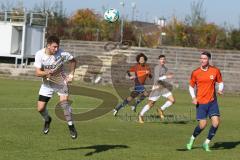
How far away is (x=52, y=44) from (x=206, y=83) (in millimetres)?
3384

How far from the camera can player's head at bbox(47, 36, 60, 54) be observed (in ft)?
40.4

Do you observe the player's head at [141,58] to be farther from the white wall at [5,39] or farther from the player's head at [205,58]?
the white wall at [5,39]

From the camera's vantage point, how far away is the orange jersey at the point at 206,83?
13.3m

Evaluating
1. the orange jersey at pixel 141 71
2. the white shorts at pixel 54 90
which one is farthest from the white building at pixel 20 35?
the white shorts at pixel 54 90

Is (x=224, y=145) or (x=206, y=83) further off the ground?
(x=206, y=83)

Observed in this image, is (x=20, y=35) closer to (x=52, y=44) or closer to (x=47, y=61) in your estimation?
(x=47, y=61)

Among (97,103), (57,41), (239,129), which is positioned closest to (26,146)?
(57,41)

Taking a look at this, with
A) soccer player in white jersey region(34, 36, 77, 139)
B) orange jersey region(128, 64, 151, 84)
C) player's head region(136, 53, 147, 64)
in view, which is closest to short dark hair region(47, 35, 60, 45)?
soccer player in white jersey region(34, 36, 77, 139)

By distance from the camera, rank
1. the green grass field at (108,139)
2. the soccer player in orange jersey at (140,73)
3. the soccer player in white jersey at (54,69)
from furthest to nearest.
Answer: the soccer player in orange jersey at (140,73)
the soccer player in white jersey at (54,69)
the green grass field at (108,139)

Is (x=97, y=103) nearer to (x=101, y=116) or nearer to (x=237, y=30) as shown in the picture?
(x=101, y=116)

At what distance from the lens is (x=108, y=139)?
14.6m

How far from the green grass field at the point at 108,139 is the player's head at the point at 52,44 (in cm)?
197

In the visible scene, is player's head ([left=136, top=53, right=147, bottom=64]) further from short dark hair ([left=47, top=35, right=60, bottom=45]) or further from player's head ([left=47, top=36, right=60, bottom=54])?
short dark hair ([left=47, top=35, right=60, bottom=45])

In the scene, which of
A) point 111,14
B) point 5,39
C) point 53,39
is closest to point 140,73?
point 53,39
